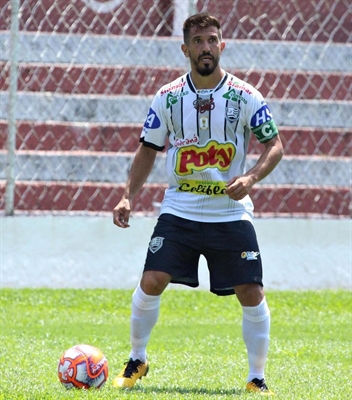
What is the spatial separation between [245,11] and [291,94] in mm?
1078

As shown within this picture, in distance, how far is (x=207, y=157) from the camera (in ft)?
16.5

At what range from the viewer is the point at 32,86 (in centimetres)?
1023

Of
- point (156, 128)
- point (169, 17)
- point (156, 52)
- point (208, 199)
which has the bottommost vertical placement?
point (156, 52)

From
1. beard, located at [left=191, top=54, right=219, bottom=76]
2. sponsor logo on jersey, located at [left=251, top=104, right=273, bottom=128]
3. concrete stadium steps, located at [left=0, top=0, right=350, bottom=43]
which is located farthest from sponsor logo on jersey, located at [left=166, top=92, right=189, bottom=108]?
concrete stadium steps, located at [left=0, top=0, right=350, bottom=43]

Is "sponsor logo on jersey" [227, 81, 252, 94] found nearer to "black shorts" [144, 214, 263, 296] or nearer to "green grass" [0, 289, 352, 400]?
"black shorts" [144, 214, 263, 296]

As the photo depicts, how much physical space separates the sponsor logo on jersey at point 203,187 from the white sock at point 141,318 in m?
0.57

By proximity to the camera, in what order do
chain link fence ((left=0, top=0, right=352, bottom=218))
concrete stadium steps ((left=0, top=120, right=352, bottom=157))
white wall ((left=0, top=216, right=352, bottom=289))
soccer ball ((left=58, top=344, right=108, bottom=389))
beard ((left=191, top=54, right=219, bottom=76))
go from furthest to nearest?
concrete stadium steps ((left=0, top=120, right=352, bottom=157)) → chain link fence ((left=0, top=0, right=352, bottom=218)) → white wall ((left=0, top=216, right=352, bottom=289)) → beard ((left=191, top=54, right=219, bottom=76)) → soccer ball ((left=58, top=344, right=108, bottom=389))

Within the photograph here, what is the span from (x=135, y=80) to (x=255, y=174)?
5.60m

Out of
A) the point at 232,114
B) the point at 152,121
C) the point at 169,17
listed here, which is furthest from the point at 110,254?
the point at 232,114

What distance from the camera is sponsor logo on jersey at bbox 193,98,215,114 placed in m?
5.01

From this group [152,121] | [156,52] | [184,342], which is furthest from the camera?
[156,52]

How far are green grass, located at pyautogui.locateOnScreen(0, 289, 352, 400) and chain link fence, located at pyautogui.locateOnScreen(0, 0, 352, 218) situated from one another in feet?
4.21

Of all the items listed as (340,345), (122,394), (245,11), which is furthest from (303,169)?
(122,394)

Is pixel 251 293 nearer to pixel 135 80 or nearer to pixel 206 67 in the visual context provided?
pixel 206 67
